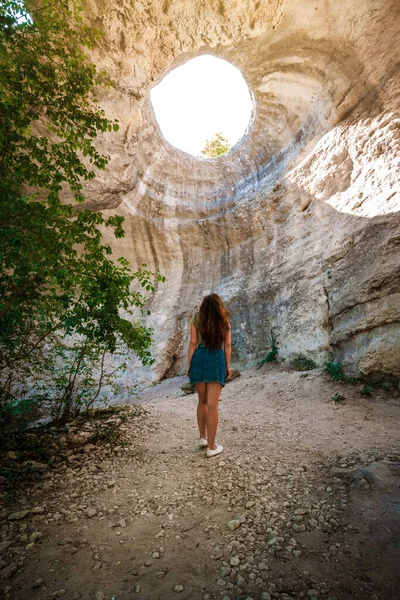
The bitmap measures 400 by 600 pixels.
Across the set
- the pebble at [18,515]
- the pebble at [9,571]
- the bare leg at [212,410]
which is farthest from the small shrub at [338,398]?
the pebble at [9,571]

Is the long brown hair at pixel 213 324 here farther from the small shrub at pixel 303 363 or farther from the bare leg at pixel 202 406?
the small shrub at pixel 303 363

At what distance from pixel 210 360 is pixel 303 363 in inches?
191

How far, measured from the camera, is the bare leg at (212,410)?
10.9 feet

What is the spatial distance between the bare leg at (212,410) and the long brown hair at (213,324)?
1.57 ft

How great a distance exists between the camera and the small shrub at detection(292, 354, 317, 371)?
7146 mm

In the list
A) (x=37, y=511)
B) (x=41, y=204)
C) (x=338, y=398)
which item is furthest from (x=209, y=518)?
(x=338, y=398)

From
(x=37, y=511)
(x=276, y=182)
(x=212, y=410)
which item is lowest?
(x=37, y=511)

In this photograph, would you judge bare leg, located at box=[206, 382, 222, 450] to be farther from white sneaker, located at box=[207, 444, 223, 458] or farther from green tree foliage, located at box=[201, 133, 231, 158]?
green tree foliage, located at box=[201, 133, 231, 158]

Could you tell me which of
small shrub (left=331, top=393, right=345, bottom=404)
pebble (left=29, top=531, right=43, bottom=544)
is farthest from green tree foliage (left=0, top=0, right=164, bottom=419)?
small shrub (left=331, top=393, right=345, bottom=404)

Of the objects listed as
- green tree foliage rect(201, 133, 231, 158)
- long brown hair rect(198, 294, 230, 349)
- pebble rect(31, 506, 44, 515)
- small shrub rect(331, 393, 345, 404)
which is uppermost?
green tree foliage rect(201, 133, 231, 158)

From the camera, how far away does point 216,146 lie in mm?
20125

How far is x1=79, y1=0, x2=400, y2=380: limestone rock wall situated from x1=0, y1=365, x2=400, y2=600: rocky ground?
2878 mm

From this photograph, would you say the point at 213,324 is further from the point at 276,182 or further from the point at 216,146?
the point at 216,146

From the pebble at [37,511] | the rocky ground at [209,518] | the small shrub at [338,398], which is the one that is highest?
the small shrub at [338,398]
